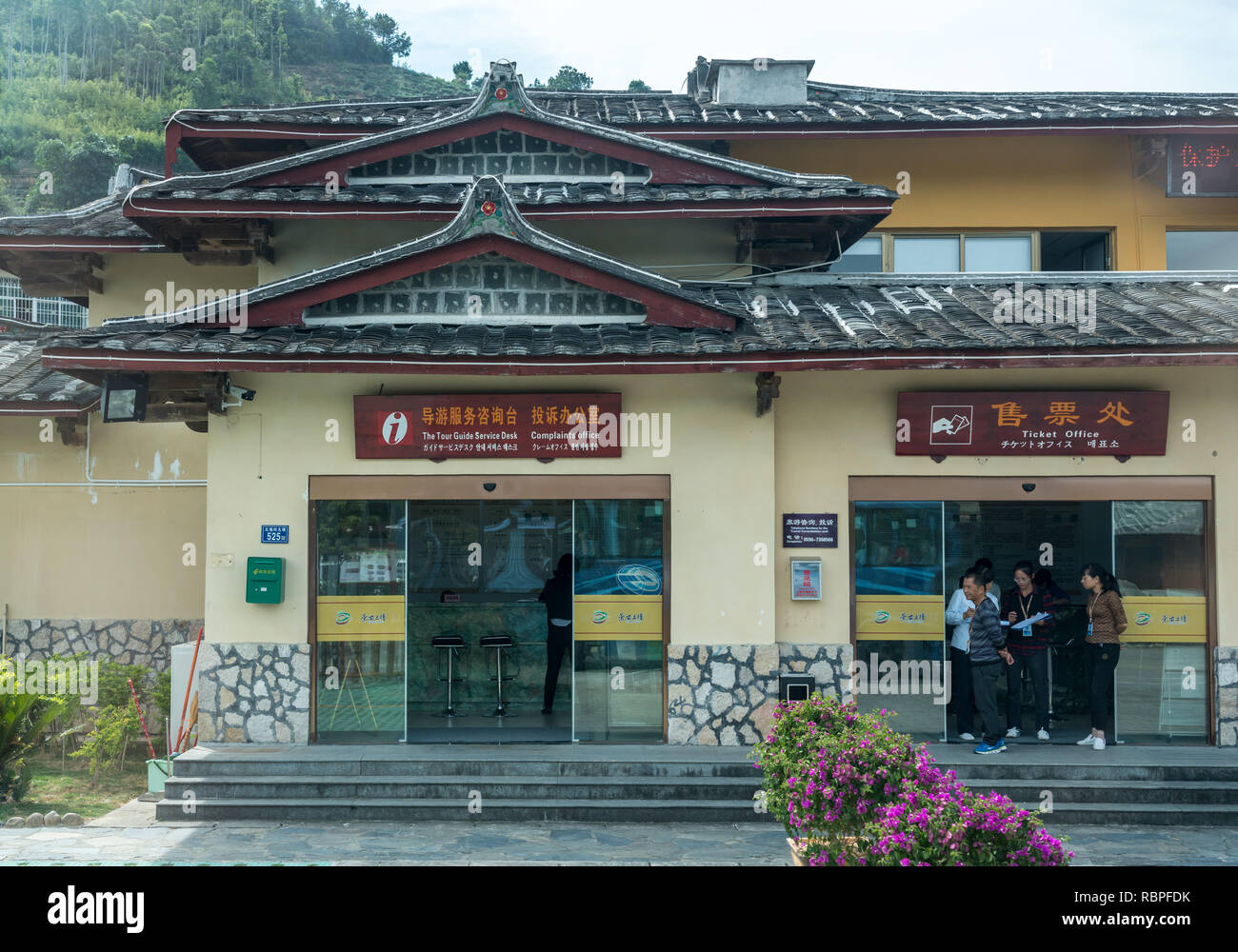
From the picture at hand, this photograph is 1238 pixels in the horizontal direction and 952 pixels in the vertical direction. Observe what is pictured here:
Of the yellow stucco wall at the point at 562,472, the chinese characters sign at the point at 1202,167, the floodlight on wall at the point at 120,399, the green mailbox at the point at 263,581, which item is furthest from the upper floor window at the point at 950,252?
the floodlight on wall at the point at 120,399

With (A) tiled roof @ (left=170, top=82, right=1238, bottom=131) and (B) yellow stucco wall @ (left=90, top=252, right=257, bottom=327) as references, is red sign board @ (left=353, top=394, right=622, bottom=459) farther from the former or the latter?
(B) yellow stucco wall @ (left=90, top=252, right=257, bottom=327)

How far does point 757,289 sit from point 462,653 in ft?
19.3

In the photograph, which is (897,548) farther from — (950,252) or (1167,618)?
(950,252)

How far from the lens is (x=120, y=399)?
10.3 m

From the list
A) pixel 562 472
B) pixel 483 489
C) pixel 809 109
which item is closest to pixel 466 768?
pixel 483 489

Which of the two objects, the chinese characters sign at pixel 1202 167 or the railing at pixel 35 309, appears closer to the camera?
the chinese characters sign at pixel 1202 167

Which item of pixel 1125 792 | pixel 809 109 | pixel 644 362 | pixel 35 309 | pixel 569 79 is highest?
pixel 569 79

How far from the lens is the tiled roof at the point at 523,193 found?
11.4 metres

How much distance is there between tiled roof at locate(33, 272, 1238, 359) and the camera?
32.0 ft

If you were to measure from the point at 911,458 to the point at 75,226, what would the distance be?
35.8ft

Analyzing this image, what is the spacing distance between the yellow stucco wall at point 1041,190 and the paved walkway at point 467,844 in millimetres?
7859

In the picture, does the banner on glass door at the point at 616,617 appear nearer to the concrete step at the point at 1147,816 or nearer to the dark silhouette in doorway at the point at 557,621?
the dark silhouette in doorway at the point at 557,621

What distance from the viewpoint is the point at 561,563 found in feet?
40.0

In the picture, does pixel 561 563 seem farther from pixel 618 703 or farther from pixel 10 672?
pixel 10 672
